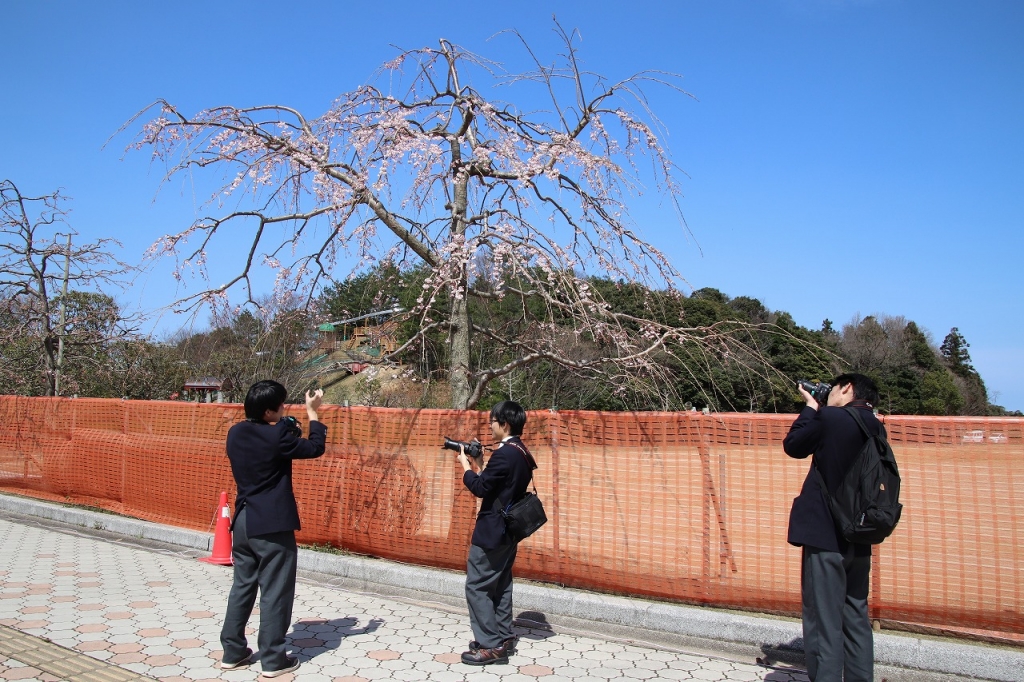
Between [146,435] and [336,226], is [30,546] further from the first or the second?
[336,226]

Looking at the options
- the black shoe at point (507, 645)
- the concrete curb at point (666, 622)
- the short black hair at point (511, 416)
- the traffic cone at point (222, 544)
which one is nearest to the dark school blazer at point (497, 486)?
the short black hair at point (511, 416)

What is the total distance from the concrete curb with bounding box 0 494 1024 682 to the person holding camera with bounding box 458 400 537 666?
1047mm

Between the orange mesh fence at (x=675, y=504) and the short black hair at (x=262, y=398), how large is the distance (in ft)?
7.90

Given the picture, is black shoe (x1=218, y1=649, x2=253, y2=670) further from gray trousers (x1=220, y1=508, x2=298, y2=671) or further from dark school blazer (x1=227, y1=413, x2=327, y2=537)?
dark school blazer (x1=227, y1=413, x2=327, y2=537)

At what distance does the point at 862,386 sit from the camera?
417 cm

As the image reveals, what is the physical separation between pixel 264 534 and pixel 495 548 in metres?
1.40

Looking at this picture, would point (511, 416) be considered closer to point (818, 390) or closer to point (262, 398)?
point (262, 398)

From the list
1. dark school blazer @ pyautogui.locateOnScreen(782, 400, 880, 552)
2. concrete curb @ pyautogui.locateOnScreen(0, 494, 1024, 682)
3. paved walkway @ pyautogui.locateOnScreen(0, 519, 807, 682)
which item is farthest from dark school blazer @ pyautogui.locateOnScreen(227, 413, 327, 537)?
dark school blazer @ pyautogui.locateOnScreen(782, 400, 880, 552)

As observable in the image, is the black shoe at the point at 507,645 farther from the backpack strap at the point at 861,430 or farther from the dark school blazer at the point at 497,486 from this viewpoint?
the backpack strap at the point at 861,430

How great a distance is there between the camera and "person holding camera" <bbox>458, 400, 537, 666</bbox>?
486 centimetres

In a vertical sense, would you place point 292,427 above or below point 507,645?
above

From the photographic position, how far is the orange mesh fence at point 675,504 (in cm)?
496

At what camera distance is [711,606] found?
5730mm

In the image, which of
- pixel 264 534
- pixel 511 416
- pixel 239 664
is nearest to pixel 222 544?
pixel 239 664
